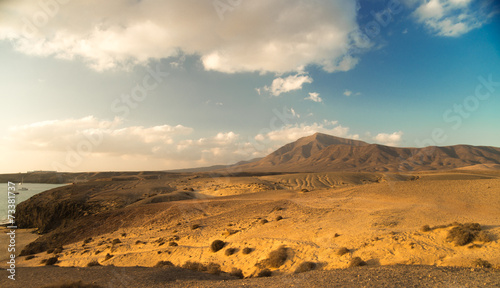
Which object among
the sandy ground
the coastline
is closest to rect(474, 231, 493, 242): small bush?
the sandy ground

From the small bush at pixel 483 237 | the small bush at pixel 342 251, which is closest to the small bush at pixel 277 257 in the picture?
the small bush at pixel 342 251

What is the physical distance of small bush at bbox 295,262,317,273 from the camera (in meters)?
13.5

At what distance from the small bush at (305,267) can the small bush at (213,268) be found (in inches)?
198

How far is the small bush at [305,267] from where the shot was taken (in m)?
13.5

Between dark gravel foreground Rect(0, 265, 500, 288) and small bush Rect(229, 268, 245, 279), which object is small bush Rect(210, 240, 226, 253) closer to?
small bush Rect(229, 268, 245, 279)

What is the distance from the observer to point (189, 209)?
3291 cm

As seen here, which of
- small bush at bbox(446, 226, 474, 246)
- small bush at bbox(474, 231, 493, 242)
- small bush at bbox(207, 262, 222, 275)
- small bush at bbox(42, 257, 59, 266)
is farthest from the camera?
small bush at bbox(42, 257, 59, 266)

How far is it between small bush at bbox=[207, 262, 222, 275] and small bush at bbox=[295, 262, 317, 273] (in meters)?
5.04

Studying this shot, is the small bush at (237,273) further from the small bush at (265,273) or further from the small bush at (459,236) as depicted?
the small bush at (459,236)

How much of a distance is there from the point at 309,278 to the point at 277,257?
4.42m

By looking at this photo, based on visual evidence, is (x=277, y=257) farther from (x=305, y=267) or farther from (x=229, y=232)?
(x=229, y=232)

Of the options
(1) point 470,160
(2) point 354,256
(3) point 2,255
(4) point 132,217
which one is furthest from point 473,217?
(1) point 470,160

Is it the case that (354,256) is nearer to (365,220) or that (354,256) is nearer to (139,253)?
(365,220)

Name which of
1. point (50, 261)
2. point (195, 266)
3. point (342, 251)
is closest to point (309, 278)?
point (342, 251)
